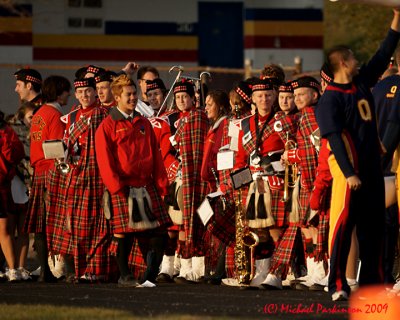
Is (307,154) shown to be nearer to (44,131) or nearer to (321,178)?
(321,178)

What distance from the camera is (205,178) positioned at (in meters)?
17.7

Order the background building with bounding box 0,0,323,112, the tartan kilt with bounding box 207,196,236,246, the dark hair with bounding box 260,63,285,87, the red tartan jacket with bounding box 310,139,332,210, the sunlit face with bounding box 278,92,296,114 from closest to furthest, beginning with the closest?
the red tartan jacket with bounding box 310,139,332,210 → the sunlit face with bounding box 278,92,296,114 → the tartan kilt with bounding box 207,196,236,246 → the dark hair with bounding box 260,63,285,87 → the background building with bounding box 0,0,323,112

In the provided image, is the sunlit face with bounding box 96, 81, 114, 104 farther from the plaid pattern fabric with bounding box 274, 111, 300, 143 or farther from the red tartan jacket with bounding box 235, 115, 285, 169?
the plaid pattern fabric with bounding box 274, 111, 300, 143

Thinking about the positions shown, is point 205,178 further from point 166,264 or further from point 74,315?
point 74,315

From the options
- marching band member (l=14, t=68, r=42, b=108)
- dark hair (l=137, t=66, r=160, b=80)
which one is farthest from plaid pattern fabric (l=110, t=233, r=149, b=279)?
dark hair (l=137, t=66, r=160, b=80)

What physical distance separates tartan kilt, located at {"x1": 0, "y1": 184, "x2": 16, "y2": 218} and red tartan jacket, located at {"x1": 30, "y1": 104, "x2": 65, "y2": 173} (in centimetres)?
38

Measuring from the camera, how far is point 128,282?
16422mm

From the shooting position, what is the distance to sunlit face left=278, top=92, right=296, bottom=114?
55.2 feet

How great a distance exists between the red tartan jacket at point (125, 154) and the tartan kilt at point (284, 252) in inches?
47.5

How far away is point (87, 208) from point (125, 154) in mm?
1345

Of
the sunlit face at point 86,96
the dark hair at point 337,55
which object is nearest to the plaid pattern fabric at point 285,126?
the sunlit face at point 86,96

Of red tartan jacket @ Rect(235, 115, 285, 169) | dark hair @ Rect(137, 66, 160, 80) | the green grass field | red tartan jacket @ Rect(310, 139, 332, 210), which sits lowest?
the green grass field

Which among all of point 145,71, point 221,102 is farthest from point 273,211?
point 145,71

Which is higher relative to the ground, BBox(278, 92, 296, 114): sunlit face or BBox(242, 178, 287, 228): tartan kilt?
BBox(278, 92, 296, 114): sunlit face
